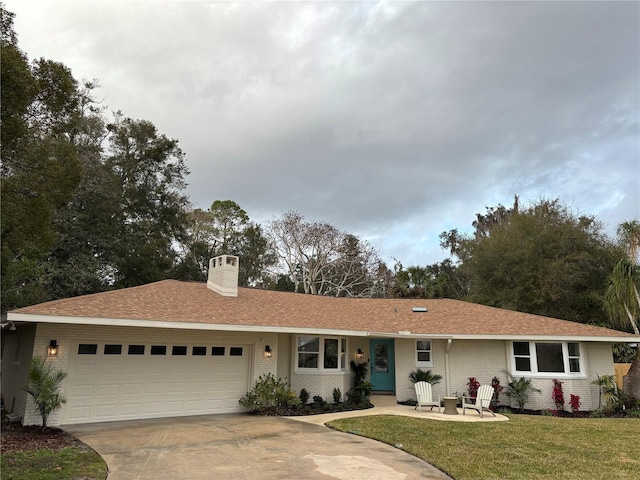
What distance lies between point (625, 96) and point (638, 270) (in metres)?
7.25

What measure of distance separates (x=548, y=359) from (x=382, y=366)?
6.29 metres

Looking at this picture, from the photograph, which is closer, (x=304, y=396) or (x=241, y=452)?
(x=241, y=452)

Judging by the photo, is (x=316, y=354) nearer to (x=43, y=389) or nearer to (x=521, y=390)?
(x=521, y=390)

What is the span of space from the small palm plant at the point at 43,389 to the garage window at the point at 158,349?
96.1 inches

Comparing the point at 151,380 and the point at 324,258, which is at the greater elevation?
the point at 324,258

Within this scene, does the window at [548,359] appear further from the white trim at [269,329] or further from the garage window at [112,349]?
the garage window at [112,349]

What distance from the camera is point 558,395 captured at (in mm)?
13758

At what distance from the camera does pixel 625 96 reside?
17000 millimetres

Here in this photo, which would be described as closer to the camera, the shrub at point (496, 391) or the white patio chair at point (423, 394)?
→ the white patio chair at point (423, 394)

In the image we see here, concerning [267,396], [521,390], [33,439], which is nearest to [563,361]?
[521,390]

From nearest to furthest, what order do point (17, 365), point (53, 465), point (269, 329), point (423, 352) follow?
point (53, 465) → point (17, 365) → point (269, 329) → point (423, 352)

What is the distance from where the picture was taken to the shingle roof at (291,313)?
9.98 metres

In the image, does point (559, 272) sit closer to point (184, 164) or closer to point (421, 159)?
point (421, 159)

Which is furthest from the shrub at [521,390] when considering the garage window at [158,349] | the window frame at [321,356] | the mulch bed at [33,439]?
the mulch bed at [33,439]
